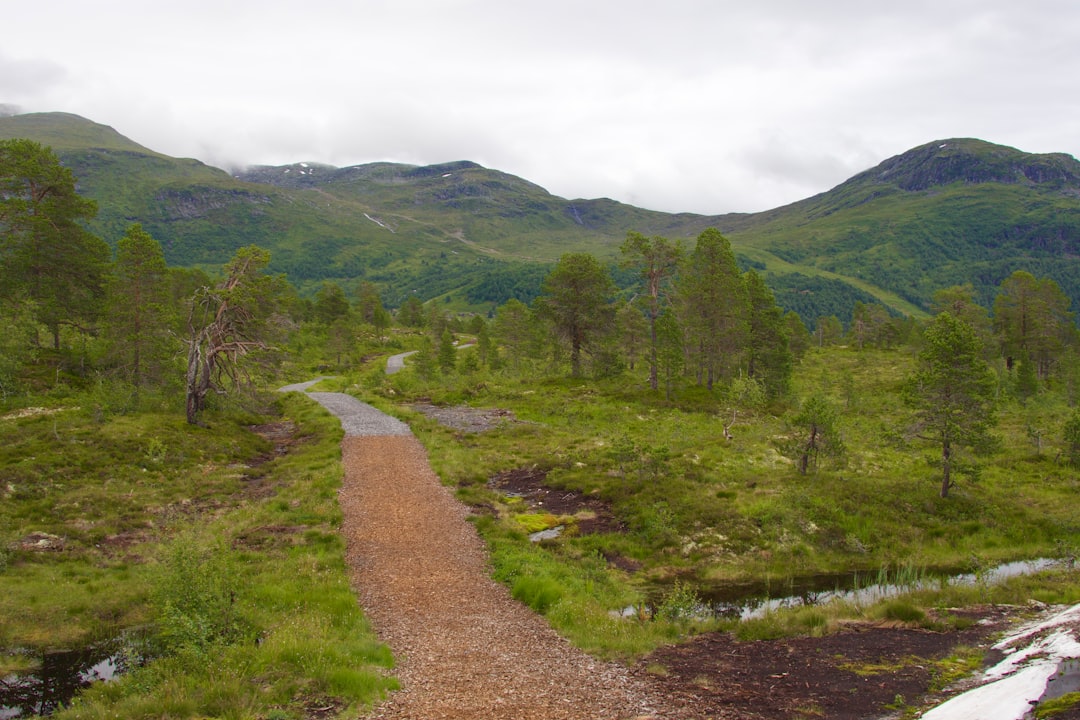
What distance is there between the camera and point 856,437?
37750 millimetres

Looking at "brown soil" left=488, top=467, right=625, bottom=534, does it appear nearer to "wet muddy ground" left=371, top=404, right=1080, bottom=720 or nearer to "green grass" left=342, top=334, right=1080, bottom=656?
"green grass" left=342, top=334, right=1080, bottom=656

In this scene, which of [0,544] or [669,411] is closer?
[0,544]

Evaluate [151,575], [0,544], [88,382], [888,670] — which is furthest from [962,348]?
[88,382]

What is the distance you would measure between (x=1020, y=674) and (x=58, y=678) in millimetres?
17727

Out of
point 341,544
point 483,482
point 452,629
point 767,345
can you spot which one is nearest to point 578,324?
point 767,345

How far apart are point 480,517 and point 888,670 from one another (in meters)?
13.7

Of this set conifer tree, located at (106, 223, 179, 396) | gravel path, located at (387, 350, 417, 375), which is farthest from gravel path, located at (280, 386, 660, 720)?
gravel path, located at (387, 350, 417, 375)

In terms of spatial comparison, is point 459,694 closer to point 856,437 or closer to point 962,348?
point 962,348

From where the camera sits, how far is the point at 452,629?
1316 centimetres

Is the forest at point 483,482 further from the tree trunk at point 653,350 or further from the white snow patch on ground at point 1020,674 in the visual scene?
the white snow patch on ground at point 1020,674

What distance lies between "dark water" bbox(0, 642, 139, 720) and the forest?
0.23 metres

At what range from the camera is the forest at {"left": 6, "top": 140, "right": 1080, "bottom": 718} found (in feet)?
40.3

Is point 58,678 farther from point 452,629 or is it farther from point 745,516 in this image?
point 745,516

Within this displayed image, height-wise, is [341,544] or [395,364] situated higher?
[395,364]
